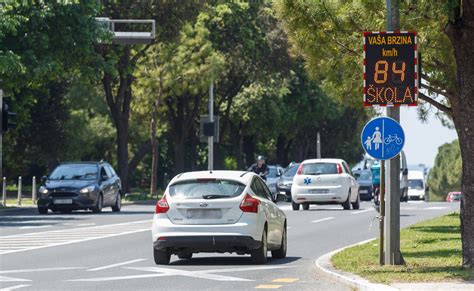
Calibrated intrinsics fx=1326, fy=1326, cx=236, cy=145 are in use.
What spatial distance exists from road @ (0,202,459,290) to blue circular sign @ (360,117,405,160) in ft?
6.43

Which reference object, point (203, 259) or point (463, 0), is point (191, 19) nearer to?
point (203, 259)

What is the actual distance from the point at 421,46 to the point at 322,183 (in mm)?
19432

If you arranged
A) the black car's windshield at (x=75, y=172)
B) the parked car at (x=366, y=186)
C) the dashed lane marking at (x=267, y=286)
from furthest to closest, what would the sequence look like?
the parked car at (x=366, y=186), the black car's windshield at (x=75, y=172), the dashed lane marking at (x=267, y=286)

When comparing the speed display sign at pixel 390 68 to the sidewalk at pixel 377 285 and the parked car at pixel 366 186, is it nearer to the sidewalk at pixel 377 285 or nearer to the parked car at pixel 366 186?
the sidewalk at pixel 377 285

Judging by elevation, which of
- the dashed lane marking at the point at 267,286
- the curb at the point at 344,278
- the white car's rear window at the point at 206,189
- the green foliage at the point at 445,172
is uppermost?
the green foliage at the point at 445,172

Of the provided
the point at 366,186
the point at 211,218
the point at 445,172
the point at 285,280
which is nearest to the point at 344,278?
the point at 285,280

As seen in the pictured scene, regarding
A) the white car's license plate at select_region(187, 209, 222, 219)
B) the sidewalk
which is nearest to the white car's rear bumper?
the white car's license plate at select_region(187, 209, 222, 219)

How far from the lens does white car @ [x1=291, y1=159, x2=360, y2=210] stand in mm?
43062

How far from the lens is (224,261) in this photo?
21516 millimetres

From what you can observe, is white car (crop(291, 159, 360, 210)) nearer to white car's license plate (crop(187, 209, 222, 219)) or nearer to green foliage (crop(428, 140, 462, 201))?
white car's license plate (crop(187, 209, 222, 219))

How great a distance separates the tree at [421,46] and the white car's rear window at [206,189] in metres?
3.68

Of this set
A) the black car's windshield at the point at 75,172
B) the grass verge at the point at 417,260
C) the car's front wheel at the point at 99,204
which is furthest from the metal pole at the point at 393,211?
the black car's windshield at the point at 75,172

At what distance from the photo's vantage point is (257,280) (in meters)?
18.0

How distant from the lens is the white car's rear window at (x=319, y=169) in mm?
43375
